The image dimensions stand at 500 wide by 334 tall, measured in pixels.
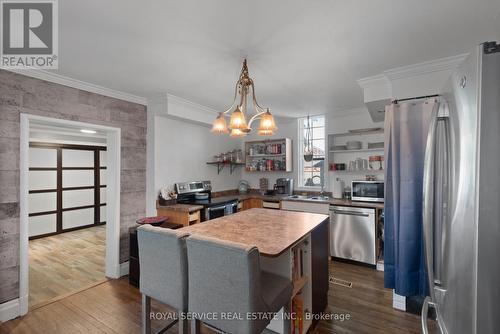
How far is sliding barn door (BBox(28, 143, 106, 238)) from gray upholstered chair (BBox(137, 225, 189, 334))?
4.85 meters

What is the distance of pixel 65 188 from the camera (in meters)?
5.31

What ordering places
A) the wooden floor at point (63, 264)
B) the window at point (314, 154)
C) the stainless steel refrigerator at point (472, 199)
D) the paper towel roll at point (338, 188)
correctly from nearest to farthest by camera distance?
the stainless steel refrigerator at point (472, 199) → the wooden floor at point (63, 264) → the paper towel roll at point (338, 188) → the window at point (314, 154)

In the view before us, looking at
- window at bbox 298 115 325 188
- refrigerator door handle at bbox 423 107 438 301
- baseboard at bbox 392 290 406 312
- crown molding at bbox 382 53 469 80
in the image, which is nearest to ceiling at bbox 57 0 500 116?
crown molding at bbox 382 53 469 80

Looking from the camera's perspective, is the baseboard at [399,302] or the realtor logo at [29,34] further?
the baseboard at [399,302]

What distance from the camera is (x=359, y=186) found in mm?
3676

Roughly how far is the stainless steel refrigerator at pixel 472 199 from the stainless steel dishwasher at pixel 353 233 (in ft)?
8.46

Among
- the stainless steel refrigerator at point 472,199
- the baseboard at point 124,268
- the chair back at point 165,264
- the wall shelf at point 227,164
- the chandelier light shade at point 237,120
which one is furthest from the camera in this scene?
the wall shelf at point 227,164

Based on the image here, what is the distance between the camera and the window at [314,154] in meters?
4.58

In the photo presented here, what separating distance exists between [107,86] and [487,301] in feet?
12.0

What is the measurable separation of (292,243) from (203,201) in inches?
100.0

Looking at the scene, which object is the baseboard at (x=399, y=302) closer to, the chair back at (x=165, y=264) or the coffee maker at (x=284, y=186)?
the chair back at (x=165, y=264)

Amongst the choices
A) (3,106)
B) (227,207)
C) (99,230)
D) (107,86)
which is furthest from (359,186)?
(99,230)

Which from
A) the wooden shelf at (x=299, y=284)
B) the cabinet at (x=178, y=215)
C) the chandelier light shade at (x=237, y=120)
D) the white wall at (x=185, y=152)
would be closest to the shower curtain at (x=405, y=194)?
the wooden shelf at (x=299, y=284)

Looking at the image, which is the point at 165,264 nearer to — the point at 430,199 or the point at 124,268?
the point at 430,199
